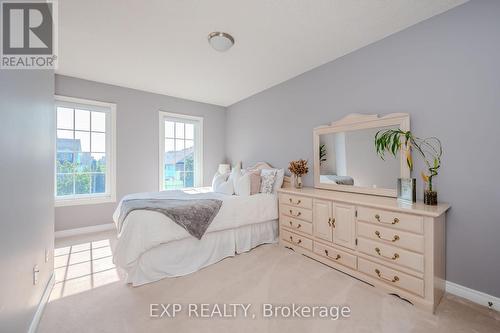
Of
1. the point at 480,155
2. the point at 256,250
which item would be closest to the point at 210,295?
the point at 256,250

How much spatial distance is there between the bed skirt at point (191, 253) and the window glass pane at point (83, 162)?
8.08 ft

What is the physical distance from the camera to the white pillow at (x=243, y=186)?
9.78 feet

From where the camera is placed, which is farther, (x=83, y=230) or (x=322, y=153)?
(x=83, y=230)

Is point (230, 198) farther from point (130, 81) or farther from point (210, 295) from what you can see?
point (130, 81)

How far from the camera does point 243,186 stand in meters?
3.01

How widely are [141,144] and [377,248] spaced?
407cm

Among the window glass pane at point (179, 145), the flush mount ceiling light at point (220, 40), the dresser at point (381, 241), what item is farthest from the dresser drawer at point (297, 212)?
the window glass pane at point (179, 145)

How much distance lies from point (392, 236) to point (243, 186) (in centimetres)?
182

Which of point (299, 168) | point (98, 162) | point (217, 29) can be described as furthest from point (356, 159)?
point (98, 162)

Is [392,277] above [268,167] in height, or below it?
below

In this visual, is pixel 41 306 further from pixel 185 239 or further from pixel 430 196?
pixel 430 196

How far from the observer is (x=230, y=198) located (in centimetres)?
279

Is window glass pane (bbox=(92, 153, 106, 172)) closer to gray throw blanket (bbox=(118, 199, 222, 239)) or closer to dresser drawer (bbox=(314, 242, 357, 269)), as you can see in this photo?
gray throw blanket (bbox=(118, 199, 222, 239))

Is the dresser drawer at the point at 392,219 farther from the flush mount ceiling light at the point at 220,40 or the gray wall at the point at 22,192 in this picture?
the gray wall at the point at 22,192
